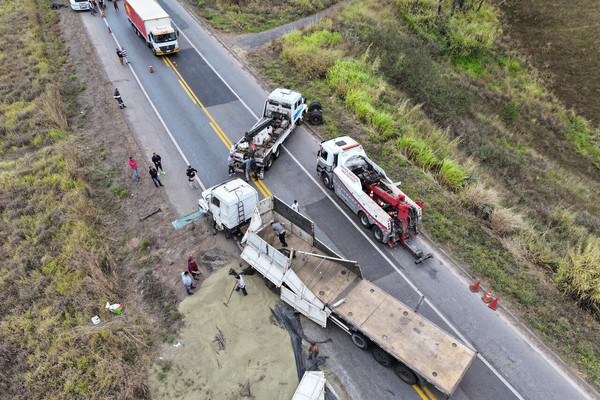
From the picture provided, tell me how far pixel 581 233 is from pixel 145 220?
21304 millimetres

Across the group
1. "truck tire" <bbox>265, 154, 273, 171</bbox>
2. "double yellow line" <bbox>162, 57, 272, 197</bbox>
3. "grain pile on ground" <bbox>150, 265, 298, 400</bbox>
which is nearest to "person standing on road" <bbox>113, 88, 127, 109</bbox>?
"double yellow line" <bbox>162, 57, 272, 197</bbox>

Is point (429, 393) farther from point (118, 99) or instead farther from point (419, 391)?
point (118, 99)

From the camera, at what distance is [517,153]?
2780 centimetres

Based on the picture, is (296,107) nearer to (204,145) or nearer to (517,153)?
(204,145)

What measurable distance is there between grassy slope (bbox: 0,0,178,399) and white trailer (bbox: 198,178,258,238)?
12.8 ft

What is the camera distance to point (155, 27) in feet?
98.1

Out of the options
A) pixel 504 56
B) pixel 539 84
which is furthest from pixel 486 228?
pixel 504 56

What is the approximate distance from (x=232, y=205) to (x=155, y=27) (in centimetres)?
2104

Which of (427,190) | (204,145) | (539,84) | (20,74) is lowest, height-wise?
(20,74)

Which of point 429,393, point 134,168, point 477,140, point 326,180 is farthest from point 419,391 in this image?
point 477,140

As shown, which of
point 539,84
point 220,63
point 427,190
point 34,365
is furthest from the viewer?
point 539,84

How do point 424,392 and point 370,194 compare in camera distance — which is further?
point 370,194

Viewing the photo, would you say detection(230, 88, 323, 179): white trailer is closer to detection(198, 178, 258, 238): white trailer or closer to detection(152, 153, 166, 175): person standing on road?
detection(198, 178, 258, 238): white trailer

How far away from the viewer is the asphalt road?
13.0 metres
